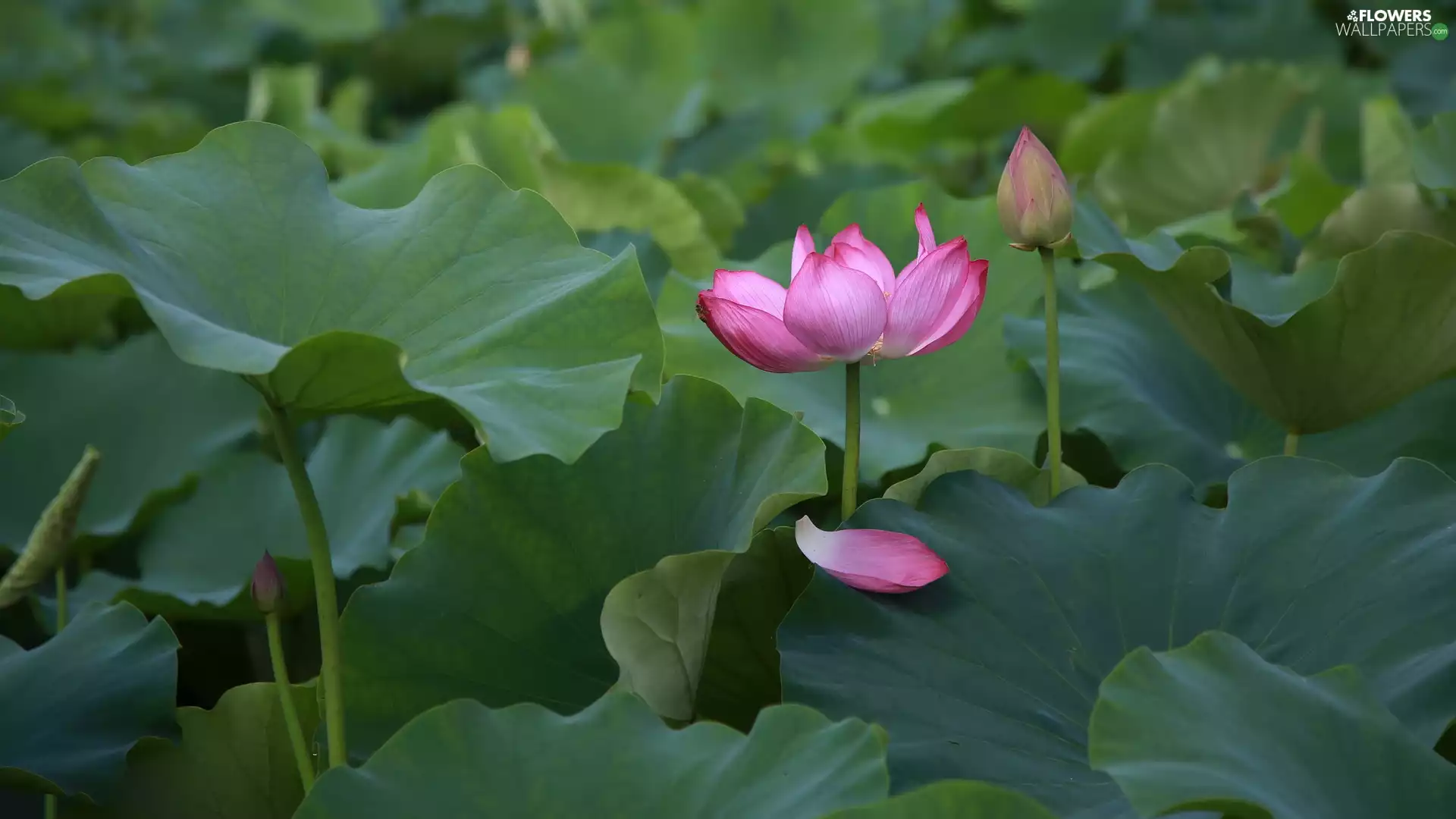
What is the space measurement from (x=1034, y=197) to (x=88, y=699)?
601 millimetres

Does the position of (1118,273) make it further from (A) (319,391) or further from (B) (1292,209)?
(A) (319,391)

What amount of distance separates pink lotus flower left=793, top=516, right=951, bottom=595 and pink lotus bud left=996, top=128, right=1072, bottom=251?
186 mm

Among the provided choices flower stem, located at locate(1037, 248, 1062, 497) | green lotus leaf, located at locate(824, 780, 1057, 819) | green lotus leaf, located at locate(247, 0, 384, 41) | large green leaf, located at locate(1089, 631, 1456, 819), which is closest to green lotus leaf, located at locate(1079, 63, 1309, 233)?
flower stem, located at locate(1037, 248, 1062, 497)

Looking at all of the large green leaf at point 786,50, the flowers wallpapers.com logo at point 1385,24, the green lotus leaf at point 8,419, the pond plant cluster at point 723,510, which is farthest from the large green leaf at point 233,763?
the flowers wallpapers.com logo at point 1385,24

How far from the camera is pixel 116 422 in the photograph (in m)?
1.21

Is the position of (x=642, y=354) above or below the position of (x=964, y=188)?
above

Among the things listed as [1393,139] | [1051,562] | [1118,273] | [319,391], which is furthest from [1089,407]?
[1393,139]

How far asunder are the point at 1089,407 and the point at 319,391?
550 millimetres

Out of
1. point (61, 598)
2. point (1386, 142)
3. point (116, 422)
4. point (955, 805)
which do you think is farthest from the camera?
point (1386, 142)

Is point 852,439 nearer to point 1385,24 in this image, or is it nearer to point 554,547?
point 554,547

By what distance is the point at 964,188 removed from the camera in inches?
77.0

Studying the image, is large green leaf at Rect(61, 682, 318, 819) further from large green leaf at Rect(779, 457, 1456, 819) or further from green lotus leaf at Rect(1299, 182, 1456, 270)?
green lotus leaf at Rect(1299, 182, 1456, 270)

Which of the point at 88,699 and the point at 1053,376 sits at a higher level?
the point at 1053,376

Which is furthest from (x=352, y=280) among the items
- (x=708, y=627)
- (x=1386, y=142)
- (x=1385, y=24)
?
(x=1385, y=24)
